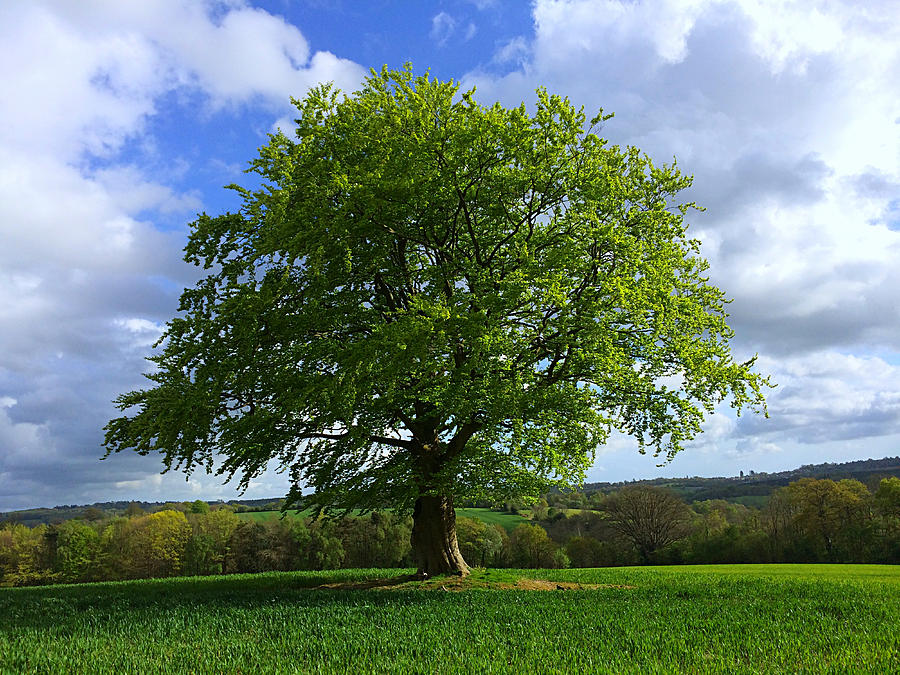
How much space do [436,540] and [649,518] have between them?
55860 millimetres

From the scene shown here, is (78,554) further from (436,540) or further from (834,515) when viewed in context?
(834,515)

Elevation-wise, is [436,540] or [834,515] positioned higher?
[436,540]

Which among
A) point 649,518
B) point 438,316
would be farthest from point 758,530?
point 438,316

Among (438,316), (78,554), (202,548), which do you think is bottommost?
(202,548)

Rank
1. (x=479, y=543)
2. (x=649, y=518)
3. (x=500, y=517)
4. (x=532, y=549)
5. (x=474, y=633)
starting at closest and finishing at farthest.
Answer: (x=474, y=633) < (x=479, y=543) < (x=532, y=549) < (x=649, y=518) < (x=500, y=517)

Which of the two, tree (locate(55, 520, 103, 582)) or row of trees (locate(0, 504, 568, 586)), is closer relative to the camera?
tree (locate(55, 520, 103, 582))

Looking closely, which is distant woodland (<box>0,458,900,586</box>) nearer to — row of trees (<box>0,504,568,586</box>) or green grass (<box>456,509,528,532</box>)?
row of trees (<box>0,504,568,586</box>)

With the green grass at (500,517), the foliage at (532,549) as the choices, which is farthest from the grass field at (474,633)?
the green grass at (500,517)

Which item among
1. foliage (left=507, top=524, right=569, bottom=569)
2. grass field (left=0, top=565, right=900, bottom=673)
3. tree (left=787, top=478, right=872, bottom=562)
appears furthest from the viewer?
foliage (left=507, top=524, right=569, bottom=569)

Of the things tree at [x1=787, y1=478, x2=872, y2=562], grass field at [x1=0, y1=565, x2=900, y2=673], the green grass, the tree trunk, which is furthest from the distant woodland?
grass field at [x1=0, y1=565, x2=900, y2=673]

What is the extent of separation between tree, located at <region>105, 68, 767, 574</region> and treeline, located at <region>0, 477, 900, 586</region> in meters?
39.6

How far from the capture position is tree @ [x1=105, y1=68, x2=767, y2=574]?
1842 cm

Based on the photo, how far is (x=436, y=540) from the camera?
22.8m

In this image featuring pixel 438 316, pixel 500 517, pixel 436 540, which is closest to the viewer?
pixel 438 316
